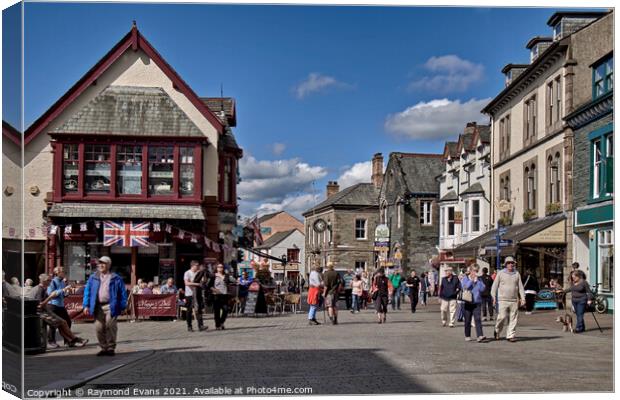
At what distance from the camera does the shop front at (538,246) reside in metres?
21.0

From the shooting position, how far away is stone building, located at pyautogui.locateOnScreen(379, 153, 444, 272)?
63.0 feet

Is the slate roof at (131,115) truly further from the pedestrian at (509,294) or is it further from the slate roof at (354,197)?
the pedestrian at (509,294)

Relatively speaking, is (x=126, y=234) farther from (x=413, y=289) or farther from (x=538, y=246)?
(x=413, y=289)

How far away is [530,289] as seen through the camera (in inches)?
961

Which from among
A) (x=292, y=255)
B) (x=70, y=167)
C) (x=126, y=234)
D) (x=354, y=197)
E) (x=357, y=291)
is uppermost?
(x=70, y=167)

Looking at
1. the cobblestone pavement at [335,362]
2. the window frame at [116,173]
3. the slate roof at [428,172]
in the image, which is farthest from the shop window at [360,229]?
the slate roof at [428,172]

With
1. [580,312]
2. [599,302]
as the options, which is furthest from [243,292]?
[599,302]

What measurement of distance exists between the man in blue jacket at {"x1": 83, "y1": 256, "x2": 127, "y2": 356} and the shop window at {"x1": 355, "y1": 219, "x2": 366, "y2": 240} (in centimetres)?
520

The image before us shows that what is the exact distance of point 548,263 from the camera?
73.0ft

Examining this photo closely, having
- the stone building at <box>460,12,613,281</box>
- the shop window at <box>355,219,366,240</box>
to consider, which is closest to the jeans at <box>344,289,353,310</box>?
the stone building at <box>460,12,613,281</box>

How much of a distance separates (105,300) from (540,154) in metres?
14.3

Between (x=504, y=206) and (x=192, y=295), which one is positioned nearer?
(x=192, y=295)

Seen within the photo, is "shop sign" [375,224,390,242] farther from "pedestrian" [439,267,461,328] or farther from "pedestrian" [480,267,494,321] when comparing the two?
"pedestrian" [480,267,494,321]

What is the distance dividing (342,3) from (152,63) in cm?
577
